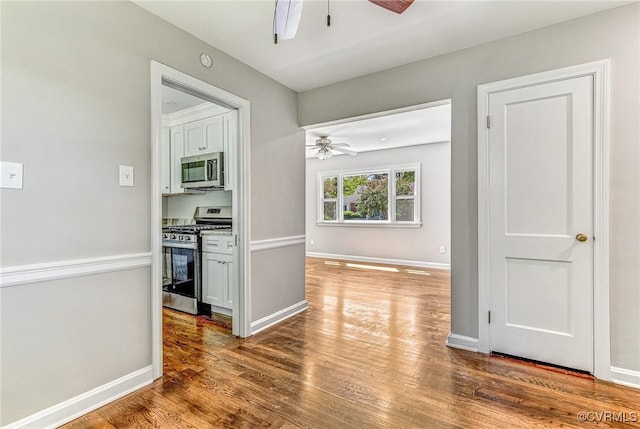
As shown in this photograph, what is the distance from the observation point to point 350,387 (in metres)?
2.03

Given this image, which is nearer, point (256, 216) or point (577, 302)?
point (577, 302)

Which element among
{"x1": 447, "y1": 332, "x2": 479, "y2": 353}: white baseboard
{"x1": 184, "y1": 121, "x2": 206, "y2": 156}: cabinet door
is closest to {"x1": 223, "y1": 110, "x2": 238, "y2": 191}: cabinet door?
{"x1": 184, "y1": 121, "x2": 206, "y2": 156}: cabinet door

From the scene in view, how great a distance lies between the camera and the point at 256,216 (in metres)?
3.01

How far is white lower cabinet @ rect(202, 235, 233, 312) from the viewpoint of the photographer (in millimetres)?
3314

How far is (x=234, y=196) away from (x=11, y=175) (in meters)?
1.55

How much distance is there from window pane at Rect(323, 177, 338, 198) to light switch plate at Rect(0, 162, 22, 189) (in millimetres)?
6266

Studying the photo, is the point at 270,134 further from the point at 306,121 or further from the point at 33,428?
the point at 33,428

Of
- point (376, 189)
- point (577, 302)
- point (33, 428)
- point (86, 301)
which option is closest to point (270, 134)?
point (86, 301)

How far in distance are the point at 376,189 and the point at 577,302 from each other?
489 centimetres

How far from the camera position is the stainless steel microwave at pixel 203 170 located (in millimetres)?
3693

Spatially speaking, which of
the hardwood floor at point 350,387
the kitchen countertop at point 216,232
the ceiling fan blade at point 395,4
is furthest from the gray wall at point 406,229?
the ceiling fan blade at point 395,4

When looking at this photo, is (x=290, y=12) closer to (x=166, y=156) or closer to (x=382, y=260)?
(x=166, y=156)

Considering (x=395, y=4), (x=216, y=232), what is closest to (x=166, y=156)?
(x=216, y=232)

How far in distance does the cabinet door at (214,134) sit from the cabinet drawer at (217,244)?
1.08 metres
